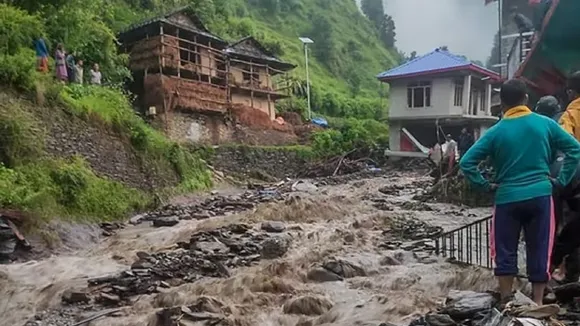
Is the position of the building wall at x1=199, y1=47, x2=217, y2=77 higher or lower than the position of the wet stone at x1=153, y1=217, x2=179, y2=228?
higher

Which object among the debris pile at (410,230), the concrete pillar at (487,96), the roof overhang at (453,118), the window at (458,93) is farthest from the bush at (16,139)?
the concrete pillar at (487,96)

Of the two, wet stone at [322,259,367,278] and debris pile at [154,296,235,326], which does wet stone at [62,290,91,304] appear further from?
wet stone at [322,259,367,278]

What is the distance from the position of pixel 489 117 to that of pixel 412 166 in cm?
601

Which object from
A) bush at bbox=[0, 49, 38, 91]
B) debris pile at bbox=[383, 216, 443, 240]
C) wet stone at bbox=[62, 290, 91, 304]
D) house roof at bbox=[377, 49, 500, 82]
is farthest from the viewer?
house roof at bbox=[377, 49, 500, 82]

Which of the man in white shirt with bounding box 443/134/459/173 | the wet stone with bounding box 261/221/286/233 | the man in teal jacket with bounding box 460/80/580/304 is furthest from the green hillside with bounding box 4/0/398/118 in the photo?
the man in teal jacket with bounding box 460/80/580/304

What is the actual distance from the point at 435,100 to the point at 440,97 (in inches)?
14.8

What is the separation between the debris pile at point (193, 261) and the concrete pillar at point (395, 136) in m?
21.4

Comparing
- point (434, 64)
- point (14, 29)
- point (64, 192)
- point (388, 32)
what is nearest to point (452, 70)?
point (434, 64)

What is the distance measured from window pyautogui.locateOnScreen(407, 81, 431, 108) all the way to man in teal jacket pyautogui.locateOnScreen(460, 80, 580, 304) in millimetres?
26635

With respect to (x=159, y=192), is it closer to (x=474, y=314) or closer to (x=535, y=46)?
(x=535, y=46)

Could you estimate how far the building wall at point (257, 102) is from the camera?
104 ft

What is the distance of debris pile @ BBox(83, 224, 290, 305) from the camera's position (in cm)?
769

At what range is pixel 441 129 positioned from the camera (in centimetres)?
3050

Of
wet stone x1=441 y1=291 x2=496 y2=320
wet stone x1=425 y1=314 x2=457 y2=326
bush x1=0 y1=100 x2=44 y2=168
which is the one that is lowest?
wet stone x1=425 y1=314 x2=457 y2=326
